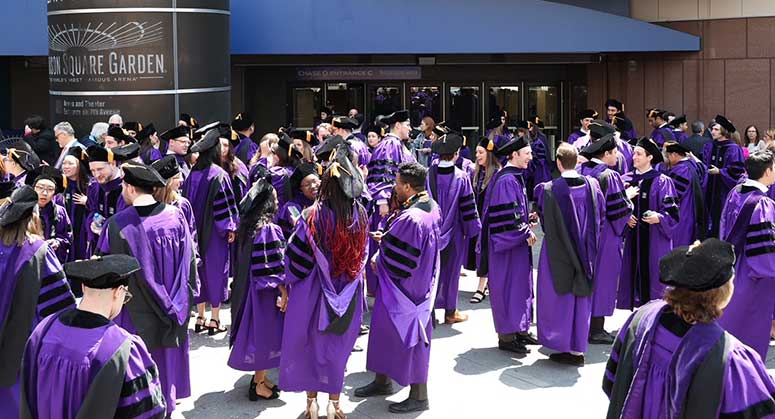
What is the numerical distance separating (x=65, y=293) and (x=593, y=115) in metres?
10.5

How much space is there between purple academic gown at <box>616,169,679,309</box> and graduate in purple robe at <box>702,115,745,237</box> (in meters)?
3.25

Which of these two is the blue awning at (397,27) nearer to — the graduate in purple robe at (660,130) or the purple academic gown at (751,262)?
the graduate in purple robe at (660,130)

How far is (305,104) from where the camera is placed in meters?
20.9

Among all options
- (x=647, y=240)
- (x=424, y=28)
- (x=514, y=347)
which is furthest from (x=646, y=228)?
(x=424, y=28)

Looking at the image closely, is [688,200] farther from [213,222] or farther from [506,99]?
[506,99]

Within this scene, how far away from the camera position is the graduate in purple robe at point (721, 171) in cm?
1291

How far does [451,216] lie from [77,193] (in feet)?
11.9

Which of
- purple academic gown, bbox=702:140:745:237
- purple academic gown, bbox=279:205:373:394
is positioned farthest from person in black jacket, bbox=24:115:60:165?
purple academic gown, bbox=702:140:745:237

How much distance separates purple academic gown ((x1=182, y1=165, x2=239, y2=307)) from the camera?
910 cm

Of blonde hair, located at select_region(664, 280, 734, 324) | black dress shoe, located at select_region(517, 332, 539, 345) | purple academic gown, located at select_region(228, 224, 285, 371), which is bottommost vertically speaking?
black dress shoe, located at select_region(517, 332, 539, 345)

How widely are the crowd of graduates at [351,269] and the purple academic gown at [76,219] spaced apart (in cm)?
2

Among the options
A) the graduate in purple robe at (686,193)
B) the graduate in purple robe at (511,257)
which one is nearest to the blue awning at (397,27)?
the graduate in purple robe at (686,193)

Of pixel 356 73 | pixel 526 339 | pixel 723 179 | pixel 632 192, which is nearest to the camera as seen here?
pixel 526 339

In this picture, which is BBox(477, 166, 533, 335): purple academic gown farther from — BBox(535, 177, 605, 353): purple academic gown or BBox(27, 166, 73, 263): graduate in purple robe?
BBox(27, 166, 73, 263): graduate in purple robe
